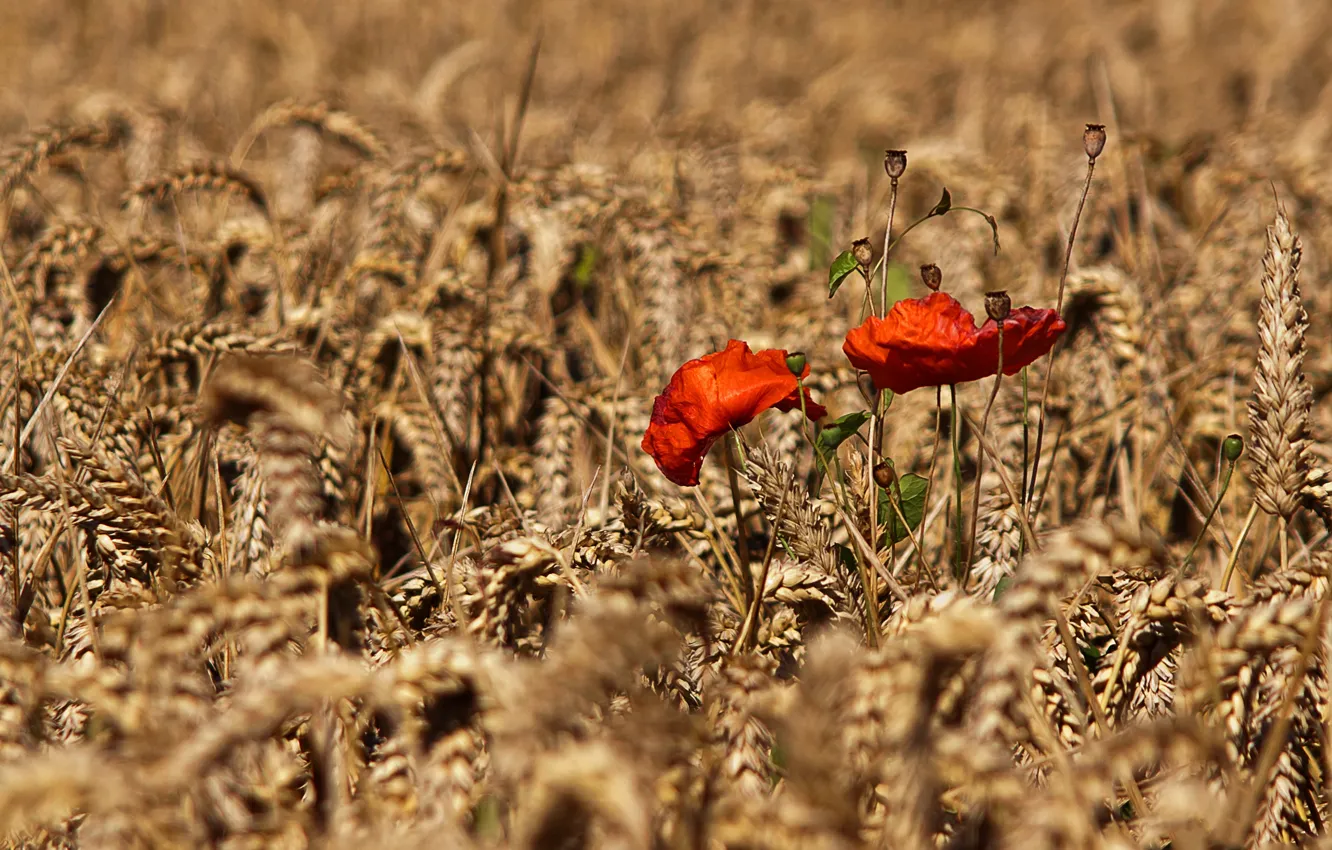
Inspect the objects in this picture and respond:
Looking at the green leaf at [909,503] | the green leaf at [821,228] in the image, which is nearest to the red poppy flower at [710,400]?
the green leaf at [909,503]

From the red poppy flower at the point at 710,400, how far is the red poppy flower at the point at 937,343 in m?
0.08

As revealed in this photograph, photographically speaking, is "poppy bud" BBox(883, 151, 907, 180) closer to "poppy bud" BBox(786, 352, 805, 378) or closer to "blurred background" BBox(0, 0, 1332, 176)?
"poppy bud" BBox(786, 352, 805, 378)

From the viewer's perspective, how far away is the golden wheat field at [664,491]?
78 centimetres

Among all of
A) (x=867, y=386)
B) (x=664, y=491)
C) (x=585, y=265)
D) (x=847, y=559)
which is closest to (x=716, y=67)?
(x=585, y=265)

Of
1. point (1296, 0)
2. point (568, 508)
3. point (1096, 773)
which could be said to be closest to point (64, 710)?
point (568, 508)

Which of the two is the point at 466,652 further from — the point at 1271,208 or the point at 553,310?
the point at 1271,208

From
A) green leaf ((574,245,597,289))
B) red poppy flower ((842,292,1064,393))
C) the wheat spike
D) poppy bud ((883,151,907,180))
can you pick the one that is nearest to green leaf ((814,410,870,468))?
red poppy flower ((842,292,1064,393))

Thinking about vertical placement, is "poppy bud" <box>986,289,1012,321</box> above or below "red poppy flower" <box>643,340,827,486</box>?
above

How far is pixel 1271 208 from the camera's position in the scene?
256cm

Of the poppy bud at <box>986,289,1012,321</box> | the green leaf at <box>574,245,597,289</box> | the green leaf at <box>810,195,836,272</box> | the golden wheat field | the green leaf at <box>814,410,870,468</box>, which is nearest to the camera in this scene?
the golden wheat field

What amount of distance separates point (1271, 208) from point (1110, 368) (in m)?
1.01

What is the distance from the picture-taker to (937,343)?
3.52ft

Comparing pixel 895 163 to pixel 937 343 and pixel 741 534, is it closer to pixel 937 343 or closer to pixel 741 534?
pixel 937 343

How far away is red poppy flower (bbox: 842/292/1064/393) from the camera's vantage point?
108 centimetres
